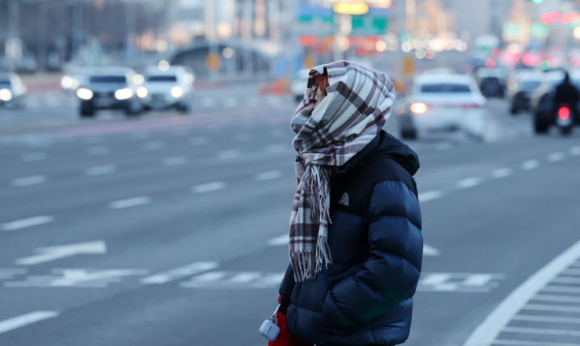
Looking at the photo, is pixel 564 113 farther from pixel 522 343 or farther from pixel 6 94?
pixel 522 343

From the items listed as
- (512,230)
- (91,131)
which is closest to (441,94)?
(91,131)

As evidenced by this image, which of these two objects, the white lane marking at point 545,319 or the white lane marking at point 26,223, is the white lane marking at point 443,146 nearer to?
the white lane marking at point 26,223

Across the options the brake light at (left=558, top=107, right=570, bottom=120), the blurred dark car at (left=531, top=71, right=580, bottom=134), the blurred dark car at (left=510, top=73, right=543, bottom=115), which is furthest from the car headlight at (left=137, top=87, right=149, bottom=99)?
the brake light at (left=558, top=107, right=570, bottom=120)

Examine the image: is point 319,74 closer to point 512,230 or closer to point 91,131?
point 512,230

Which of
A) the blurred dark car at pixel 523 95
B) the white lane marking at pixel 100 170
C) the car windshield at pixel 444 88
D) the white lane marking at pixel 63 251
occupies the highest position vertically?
the white lane marking at pixel 63 251

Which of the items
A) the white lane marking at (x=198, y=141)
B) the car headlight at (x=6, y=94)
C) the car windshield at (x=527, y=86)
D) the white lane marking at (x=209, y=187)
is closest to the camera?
the white lane marking at (x=209, y=187)

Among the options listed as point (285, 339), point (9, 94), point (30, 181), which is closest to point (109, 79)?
point (9, 94)

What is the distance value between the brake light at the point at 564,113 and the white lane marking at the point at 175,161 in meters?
12.4

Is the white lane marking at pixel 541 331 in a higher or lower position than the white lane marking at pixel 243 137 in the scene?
higher

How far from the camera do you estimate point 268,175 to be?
2198cm

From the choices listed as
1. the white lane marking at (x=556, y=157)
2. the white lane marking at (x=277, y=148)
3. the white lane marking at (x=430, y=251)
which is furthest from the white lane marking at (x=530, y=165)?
the white lane marking at (x=430, y=251)

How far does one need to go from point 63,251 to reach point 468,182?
30.8 ft

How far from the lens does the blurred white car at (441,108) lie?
101ft

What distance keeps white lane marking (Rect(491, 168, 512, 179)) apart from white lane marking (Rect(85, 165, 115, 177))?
6503 mm
